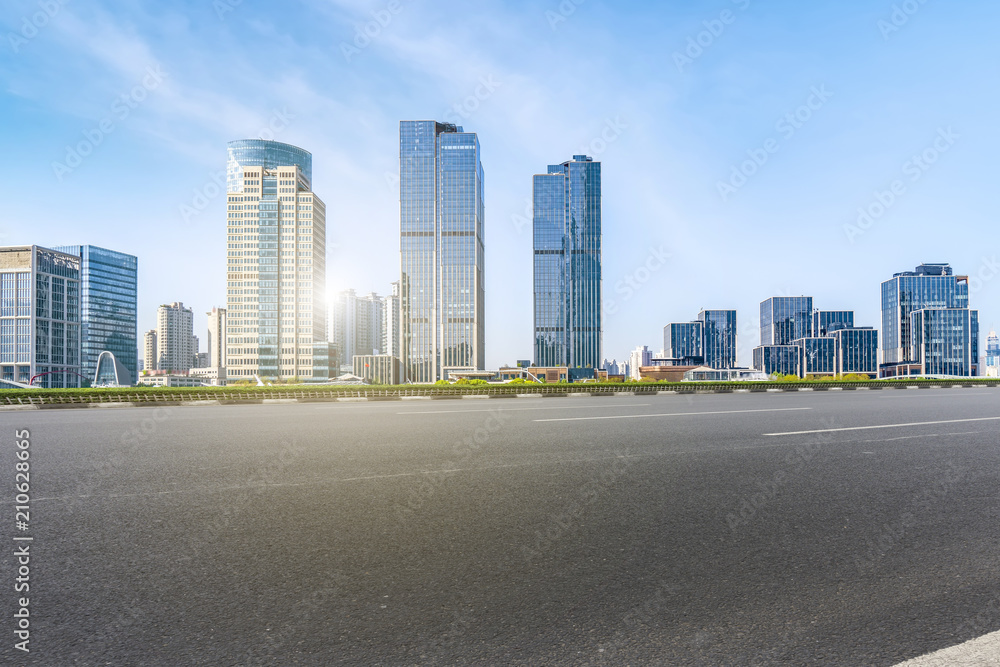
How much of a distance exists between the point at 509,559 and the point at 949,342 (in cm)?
17637

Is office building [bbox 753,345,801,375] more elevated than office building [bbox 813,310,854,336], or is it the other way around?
office building [bbox 813,310,854,336]

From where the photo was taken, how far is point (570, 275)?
6590 inches

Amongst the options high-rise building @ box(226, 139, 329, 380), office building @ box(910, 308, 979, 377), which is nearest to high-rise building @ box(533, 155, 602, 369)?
high-rise building @ box(226, 139, 329, 380)

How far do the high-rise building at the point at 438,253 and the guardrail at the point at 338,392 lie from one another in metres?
124

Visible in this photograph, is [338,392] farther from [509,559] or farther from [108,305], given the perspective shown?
[108,305]

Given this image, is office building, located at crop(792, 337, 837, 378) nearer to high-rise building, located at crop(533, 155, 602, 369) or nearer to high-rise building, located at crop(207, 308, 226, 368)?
high-rise building, located at crop(533, 155, 602, 369)

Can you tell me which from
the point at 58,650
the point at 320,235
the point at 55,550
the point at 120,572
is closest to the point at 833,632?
the point at 58,650

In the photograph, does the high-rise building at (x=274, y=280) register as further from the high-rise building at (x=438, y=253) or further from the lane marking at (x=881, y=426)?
the lane marking at (x=881, y=426)

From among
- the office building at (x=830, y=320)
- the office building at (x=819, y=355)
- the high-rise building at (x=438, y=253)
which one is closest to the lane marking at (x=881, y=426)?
the high-rise building at (x=438, y=253)

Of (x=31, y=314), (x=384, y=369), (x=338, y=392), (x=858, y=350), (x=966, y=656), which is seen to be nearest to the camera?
(x=966, y=656)

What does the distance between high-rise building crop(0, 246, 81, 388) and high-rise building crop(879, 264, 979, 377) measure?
682ft

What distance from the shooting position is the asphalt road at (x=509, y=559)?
2.29 m

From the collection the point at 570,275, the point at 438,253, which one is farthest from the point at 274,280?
the point at 570,275

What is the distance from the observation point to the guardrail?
24.2 meters
